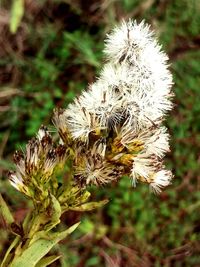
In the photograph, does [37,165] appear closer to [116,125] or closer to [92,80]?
[116,125]

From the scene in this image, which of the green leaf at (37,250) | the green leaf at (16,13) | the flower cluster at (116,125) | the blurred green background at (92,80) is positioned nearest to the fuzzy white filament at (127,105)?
the flower cluster at (116,125)

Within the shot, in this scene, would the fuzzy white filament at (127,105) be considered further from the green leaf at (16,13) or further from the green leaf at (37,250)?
the green leaf at (16,13)

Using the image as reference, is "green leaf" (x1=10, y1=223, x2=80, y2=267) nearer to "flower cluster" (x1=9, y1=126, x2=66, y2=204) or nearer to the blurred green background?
"flower cluster" (x1=9, y1=126, x2=66, y2=204)

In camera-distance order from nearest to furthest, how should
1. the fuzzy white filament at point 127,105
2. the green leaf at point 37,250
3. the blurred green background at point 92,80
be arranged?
1. the fuzzy white filament at point 127,105
2. the green leaf at point 37,250
3. the blurred green background at point 92,80

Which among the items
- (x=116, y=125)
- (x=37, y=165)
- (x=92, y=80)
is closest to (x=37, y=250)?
(x=37, y=165)

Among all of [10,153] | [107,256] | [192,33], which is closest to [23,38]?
[10,153]

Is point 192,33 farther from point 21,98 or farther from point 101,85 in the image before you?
point 101,85

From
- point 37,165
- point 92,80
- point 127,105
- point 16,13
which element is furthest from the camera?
point 92,80
